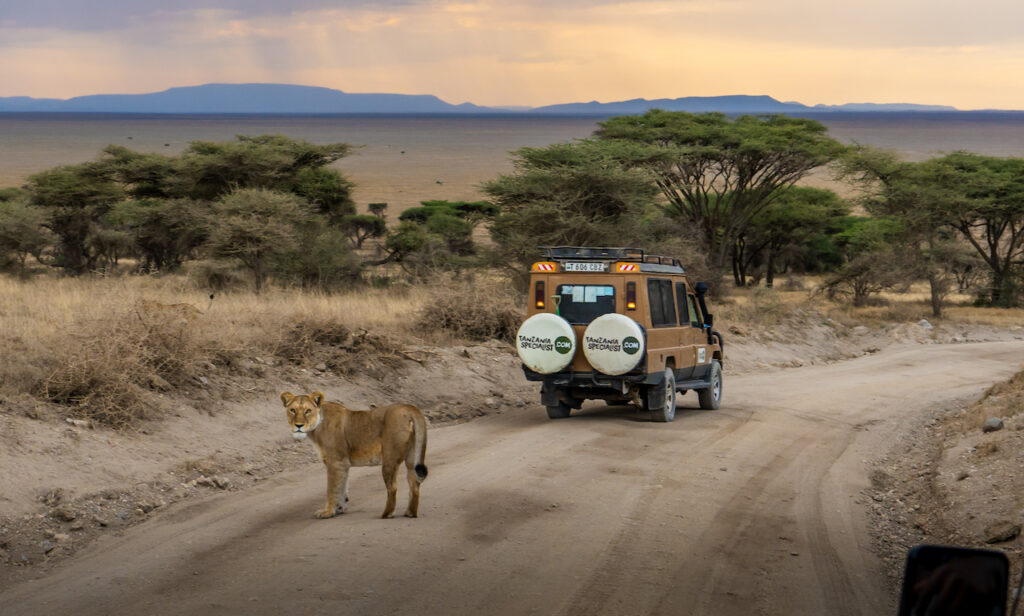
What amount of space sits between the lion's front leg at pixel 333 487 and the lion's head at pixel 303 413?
373 millimetres

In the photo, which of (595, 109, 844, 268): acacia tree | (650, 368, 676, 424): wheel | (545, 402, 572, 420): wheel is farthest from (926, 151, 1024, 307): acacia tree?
(545, 402, 572, 420): wheel

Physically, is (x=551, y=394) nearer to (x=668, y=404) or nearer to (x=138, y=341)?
(x=668, y=404)

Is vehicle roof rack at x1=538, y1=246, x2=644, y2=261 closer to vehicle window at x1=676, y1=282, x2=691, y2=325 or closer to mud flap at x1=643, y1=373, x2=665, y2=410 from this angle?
vehicle window at x1=676, y1=282, x2=691, y2=325

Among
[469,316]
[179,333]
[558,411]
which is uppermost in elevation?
[179,333]

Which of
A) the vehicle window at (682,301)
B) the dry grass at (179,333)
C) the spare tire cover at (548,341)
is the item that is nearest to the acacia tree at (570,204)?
the dry grass at (179,333)

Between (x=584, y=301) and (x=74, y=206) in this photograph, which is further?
(x=74, y=206)

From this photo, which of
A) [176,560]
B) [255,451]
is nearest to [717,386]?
[255,451]

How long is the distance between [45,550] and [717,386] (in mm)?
11125

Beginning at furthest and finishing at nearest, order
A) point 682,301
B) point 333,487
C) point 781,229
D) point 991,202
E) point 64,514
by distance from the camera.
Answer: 1. point 781,229
2. point 991,202
3. point 682,301
4. point 64,514
5. point 333,487

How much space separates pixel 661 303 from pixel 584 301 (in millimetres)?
1212

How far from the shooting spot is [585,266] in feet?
45.8

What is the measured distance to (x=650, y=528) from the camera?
27.1ft

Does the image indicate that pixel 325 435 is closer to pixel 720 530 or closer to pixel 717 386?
pixel 720 530

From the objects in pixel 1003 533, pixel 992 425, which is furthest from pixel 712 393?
pixel 1003 533
